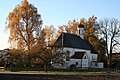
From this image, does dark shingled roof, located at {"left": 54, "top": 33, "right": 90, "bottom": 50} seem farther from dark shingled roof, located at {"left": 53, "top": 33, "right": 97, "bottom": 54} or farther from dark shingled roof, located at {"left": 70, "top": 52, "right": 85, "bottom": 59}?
dark shingled roof, located at {"left": 70, "top": 52, "right": 85, "bottom": 59}

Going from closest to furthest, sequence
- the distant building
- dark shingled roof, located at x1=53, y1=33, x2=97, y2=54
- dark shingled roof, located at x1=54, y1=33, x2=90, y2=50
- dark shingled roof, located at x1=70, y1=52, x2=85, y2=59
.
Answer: the distant building → dark shingled roof, located at x1=54, y1=33, x2=90, y2=50 → dark shingled roof, located at x1=53, y1=33, x2=97, y2=54 → dark shingled roof, located at x1=70, y1=52, x2=85, y2=59

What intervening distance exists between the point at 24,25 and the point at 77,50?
19945 mm

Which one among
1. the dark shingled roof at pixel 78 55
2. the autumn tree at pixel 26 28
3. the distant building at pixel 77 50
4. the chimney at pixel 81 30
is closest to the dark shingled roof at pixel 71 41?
the distant building at pixel 77 50


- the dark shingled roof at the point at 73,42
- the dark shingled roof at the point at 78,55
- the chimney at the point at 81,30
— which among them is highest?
the chimney at the point at 81,30

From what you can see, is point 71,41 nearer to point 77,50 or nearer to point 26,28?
point 77,50

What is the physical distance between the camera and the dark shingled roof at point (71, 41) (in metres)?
73.5

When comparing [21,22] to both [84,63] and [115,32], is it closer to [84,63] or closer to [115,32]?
[84,63]

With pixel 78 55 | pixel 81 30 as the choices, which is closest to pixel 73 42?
pixel 78 55

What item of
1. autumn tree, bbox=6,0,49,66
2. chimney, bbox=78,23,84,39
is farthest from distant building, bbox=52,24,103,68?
autumn tree, bbox=6,0,49,66

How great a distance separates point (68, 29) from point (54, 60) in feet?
97.4

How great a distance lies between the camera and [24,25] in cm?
6291

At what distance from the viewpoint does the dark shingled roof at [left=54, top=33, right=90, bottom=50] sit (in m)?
73.5

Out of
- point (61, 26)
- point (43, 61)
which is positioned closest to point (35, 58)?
point (43, 61)

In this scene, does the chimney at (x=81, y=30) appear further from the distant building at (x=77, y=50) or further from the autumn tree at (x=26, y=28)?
the autumn tree at (x=26, y=28)
